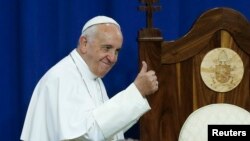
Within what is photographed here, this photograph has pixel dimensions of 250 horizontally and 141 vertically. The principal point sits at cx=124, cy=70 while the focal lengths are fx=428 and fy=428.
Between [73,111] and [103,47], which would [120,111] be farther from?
[103,47]

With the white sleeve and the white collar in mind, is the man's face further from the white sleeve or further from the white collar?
the white sleeve

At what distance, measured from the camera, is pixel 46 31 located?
6.75ft

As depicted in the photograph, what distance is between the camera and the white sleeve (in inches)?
62.8

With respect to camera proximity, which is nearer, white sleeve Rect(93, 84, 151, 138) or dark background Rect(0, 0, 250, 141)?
white sleeve Rect(93, 84, 151, 138)

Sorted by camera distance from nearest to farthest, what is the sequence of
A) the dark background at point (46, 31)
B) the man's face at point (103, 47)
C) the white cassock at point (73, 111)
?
the white cassock at point (73, 111)
the man's face at point (103, 47)
the dark background at point (46, 31)

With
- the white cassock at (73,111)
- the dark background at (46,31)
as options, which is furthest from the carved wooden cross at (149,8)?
the dark background at (46,31)

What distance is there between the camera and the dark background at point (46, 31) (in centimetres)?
204

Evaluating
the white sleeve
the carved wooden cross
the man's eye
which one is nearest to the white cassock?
the white sleeve

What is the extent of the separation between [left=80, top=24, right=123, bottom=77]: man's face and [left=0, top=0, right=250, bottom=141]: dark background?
13.7 inches

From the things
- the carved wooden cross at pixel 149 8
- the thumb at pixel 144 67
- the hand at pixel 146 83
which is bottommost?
the hand at pixel 146 83

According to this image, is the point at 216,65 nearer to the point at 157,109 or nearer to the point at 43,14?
the point at 157,109

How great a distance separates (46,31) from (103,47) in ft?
1.47

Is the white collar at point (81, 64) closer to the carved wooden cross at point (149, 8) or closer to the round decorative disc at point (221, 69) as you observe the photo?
the carved wooden cross at point (149, 8)

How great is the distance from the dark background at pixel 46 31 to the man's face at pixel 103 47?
1.14 feet
